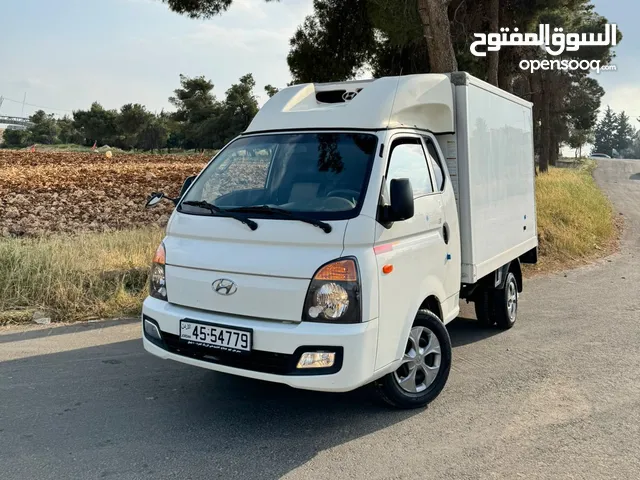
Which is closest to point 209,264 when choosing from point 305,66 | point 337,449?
point 337,449

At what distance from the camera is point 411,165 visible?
14.5ft

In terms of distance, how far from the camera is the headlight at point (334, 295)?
137 inches

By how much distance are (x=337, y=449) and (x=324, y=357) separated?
64 centimetres

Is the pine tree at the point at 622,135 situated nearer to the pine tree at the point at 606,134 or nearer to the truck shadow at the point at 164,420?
the pine tree at the point at 606,134

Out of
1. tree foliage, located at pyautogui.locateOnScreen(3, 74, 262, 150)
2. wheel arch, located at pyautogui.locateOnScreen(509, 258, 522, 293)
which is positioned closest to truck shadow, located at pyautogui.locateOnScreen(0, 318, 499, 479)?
wheel arch, located at pyautogui.locateOnScreen(509, 258, 522, 293)

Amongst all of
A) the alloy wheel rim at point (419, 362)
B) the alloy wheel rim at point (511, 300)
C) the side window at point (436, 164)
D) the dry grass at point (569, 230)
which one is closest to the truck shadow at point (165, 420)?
the alloy wheel rim at point (419, 362)

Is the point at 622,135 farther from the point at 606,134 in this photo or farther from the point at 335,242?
the point at 335,242

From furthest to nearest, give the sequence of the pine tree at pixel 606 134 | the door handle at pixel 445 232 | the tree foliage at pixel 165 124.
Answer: the pine tree at pixel 606 134 → the tree foliage at pixel 165 124 → the door handle at pixel 445 232

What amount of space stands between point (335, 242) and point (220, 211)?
0.96m

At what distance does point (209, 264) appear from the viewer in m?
3.79

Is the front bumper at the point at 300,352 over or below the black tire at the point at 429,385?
over

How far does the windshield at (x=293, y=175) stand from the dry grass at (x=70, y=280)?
120 inches

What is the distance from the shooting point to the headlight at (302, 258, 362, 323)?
137 inches

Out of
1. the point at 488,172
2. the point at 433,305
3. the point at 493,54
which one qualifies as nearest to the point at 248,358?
the point at 433,305
